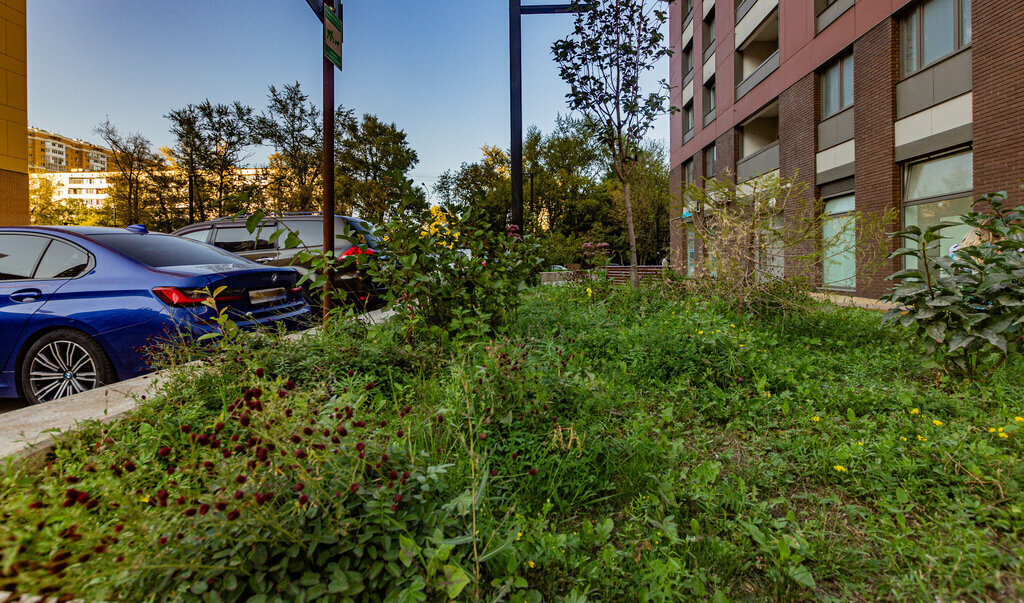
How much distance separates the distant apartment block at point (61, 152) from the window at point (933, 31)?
154 metres

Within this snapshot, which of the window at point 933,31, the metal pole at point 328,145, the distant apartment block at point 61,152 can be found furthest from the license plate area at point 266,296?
the distant apartment block at point 61,152

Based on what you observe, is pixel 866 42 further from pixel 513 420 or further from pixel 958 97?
pixel 513 420

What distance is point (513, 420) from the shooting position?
255cm

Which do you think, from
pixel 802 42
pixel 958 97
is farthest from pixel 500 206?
pixel 958 97

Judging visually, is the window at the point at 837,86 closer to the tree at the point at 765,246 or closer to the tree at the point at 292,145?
the tree at the point at 765,246

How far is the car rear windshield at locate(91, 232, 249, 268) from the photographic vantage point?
4137 millimetres

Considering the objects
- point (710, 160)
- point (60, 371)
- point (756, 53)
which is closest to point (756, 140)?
point (756, 53)

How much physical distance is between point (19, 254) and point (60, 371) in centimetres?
140

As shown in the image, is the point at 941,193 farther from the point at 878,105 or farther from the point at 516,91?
the point at 516,91

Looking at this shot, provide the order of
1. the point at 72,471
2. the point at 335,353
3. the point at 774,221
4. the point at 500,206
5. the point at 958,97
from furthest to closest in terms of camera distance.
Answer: the point at 500,206 → the point at 958,97 → the point at 774,221 → the point at 335,353 → the point at 72,471

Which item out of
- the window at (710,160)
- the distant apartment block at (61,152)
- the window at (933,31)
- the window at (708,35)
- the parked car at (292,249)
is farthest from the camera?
the distant apartment block at (61,152)

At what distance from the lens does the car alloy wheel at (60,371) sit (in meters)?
3.70

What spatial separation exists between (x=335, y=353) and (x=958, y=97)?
13247mm

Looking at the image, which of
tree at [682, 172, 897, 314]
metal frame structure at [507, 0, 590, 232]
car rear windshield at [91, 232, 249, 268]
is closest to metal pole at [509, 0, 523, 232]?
metal frame structure at [507, 0, 590, 232]
